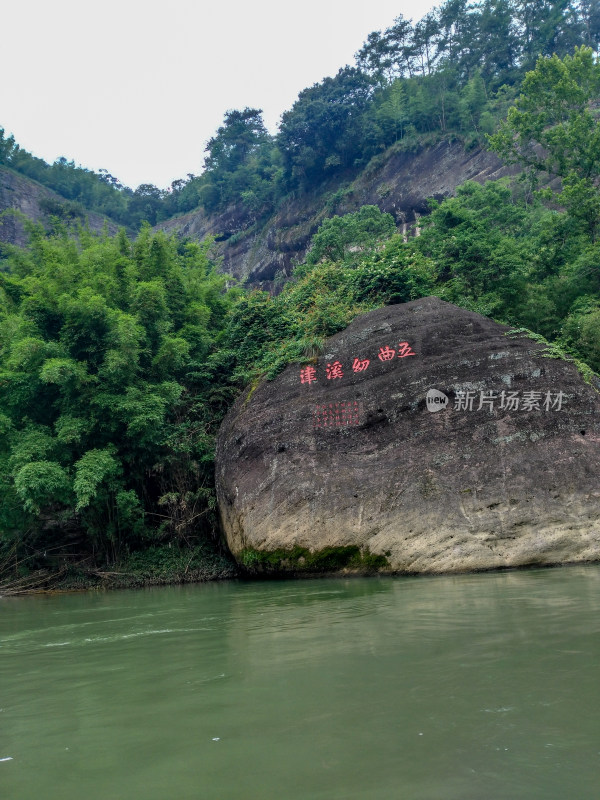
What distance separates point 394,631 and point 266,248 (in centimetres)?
3520

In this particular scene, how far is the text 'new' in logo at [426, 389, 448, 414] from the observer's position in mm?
9109

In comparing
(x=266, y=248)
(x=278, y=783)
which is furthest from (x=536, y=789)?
(x=266, y=248)

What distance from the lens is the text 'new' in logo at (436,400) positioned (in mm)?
9109

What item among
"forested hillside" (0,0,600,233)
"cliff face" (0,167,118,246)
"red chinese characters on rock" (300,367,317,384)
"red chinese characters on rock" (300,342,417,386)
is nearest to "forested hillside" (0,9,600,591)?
"red chinese characters on rock" (300,367,317,384)

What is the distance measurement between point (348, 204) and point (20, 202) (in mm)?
21389

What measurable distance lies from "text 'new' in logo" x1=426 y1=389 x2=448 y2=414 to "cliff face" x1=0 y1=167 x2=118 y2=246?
33.4m

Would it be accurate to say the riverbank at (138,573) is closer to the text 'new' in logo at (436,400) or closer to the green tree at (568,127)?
the text 'new' in logo at (436,400)

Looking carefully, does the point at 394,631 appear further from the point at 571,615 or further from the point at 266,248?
the point at 266,248

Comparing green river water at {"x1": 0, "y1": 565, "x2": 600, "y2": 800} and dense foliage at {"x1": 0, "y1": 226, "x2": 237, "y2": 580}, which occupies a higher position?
dense foliage at {"x1": 0, "y1": 226, "x2": 237, "y2": 580}

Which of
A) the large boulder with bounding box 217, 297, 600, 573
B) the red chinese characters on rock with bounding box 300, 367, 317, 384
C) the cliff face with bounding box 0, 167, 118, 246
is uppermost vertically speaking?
Answer: the cliff face with bounding box 0, 167, 118, 246

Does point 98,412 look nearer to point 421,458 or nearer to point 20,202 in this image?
point 421,458

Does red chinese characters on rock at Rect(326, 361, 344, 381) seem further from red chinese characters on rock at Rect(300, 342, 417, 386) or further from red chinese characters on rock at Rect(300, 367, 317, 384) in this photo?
red chinese characters on rock at Rect(300, 367, 317, 384)

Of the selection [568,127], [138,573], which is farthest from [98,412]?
[568,127]

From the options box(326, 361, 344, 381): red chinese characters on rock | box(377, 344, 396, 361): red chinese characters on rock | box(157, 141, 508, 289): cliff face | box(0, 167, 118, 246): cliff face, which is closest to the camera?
box(377, 344, 396, 361): red chinese characters on rock
